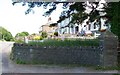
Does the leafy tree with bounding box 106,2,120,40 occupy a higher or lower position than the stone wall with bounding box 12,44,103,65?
higher

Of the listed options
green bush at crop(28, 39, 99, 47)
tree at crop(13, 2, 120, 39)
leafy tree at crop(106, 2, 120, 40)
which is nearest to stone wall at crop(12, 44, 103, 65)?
green bush at crop(28, 39, 99, 47)

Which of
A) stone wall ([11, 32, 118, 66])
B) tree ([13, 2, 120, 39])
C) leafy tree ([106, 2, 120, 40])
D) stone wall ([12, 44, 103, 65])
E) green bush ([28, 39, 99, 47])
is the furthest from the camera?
green bush ([28, 39, 99, 47])

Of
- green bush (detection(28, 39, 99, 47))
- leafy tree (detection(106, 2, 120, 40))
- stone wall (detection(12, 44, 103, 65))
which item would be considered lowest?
stone wall (detection(12, 44, 103, 65))

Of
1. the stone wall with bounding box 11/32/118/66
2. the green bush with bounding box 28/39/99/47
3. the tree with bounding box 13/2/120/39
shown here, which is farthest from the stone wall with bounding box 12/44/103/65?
the tree with bounding box 13/2/120/39

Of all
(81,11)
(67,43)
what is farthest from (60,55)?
(81,11)

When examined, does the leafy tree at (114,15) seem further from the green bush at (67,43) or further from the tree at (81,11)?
the green bush at (67,43)

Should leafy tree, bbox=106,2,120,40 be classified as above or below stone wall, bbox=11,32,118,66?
above

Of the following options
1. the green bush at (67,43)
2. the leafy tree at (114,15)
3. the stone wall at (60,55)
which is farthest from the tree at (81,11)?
the stone wall at (60,55)

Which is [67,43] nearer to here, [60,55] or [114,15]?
[60,55]

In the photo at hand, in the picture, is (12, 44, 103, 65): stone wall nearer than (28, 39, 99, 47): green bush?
Yes

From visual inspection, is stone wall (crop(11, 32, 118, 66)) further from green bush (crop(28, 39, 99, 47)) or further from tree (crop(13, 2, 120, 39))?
tree (crop(13, 2, 120, 39))

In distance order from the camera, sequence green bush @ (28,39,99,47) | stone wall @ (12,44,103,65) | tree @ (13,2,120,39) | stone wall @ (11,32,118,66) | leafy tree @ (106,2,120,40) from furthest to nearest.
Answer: green bush @ (28,39,99,47) < stone wall @ (12,44,103,65) < stone wall @ (11,32,118,66) < tree @ (13,2,120,39) < leafy tree @ (106,2,120,40)

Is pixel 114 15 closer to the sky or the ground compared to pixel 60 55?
closer to the sky

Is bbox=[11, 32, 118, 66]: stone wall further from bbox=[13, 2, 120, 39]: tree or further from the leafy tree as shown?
bbox=[13, 2, 120, 39]: tree
